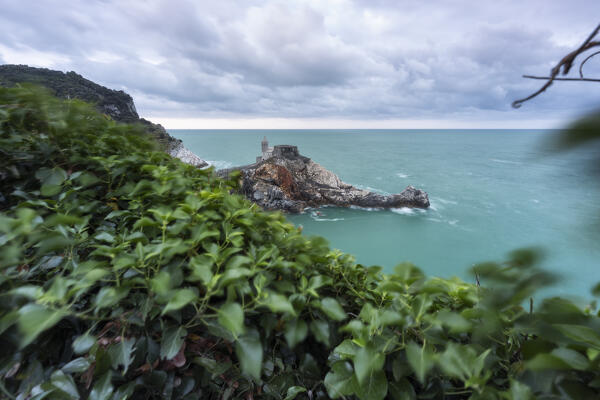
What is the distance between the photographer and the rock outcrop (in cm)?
2506

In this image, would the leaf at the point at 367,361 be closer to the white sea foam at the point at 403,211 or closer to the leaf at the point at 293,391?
the leaf at the point at 293,391

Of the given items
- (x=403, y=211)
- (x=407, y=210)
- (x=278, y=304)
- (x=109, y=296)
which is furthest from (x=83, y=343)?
(x=407, y=210)

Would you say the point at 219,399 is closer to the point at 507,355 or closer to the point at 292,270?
the point at 292,270

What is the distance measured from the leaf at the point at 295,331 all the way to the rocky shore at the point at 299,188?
2293 cm

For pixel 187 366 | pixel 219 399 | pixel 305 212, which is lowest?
pixel 305 212

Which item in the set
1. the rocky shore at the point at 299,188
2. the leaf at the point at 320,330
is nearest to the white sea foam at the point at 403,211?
the rocky shore at the point at 299,188

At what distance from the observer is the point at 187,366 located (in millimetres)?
1093

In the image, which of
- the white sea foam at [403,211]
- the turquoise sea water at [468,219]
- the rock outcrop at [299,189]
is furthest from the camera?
the white sea foam at [403,211]

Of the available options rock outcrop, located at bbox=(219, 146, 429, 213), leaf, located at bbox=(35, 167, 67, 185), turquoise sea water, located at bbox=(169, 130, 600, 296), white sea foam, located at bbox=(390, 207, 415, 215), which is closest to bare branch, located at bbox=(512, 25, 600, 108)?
turquoise sea water, located at bbox=(169, 130, 600, 296)

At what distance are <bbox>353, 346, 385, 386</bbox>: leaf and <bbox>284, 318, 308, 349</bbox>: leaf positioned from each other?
232mm

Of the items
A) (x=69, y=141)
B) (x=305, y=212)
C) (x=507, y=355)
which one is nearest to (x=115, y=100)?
(x=305, y=212)

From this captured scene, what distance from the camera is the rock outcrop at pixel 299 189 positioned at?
25062mm

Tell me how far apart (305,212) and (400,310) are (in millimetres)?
26448

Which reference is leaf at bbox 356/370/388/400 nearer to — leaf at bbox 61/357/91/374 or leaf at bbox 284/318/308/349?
leaf at bbox 284/318/308/349
